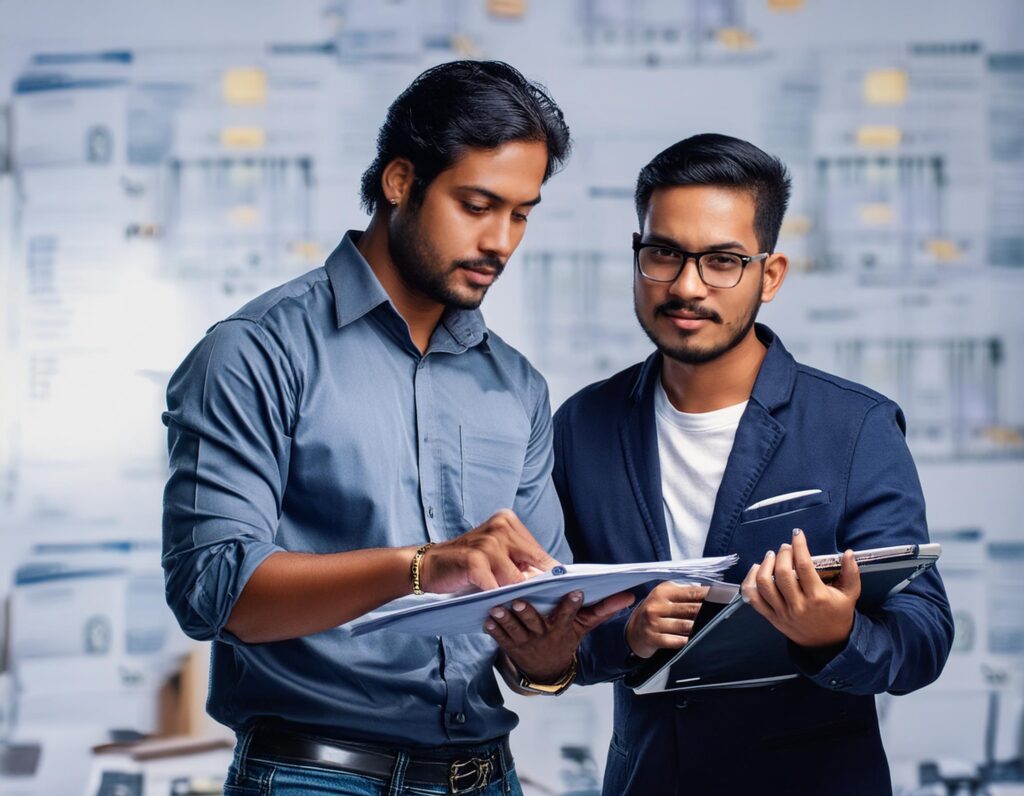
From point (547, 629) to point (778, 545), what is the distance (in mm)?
421

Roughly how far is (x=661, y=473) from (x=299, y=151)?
203 centimetres

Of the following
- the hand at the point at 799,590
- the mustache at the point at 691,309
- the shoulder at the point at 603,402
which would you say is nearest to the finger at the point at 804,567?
the hand at the point at 799,590

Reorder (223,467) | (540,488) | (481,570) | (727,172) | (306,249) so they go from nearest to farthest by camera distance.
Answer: (481,570), (223,467), (540,488), (727,172), (306,249)

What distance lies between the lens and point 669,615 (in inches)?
66.9

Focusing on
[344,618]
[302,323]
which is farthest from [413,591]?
[302,323]

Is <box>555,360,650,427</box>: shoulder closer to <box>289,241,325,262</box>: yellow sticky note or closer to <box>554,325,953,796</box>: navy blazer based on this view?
<box>554,325,953,796</box>: navy blazer

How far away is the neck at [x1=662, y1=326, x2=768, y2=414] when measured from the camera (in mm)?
1953

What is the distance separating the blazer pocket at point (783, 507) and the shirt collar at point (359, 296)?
0.46 metres

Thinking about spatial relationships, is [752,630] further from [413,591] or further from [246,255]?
[246,255]

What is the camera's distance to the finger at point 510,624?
4.98ft

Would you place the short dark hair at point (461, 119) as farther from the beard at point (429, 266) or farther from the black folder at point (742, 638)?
the black folder at point (742, 638)

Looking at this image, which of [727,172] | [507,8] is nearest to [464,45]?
[507,8]

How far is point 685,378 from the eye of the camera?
1971mm

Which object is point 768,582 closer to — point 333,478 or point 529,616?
point 529,616
